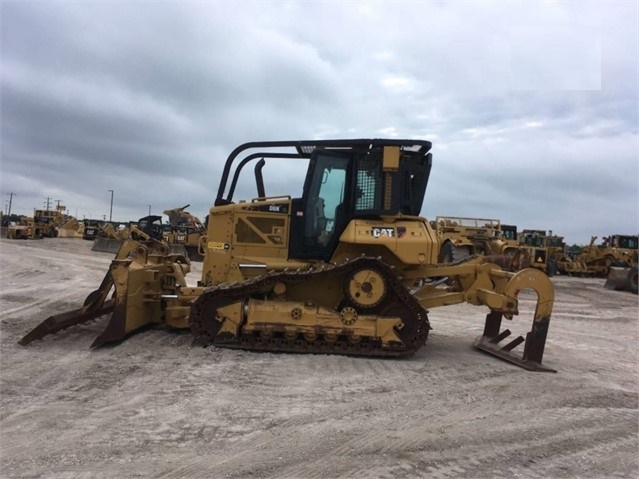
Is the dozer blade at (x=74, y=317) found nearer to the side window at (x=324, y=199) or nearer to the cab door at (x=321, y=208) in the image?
the cab door at (x=321, y=208)

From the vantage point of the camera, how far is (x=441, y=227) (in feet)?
79.9

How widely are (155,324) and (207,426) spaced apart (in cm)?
456

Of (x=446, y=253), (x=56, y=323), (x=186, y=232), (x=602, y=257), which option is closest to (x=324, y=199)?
(x=56, y=323)

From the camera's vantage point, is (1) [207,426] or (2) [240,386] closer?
(1) [207,426]

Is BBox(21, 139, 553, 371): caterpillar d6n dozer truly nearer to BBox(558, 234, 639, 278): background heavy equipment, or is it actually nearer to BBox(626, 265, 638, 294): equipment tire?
BBox(626, 265, 638, 294): equipment tire

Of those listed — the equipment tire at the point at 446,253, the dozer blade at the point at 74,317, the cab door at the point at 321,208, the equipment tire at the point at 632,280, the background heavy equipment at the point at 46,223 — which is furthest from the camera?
the background heavy equipment at the point at 46,223

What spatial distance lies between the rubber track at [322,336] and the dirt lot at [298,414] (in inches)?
7.7

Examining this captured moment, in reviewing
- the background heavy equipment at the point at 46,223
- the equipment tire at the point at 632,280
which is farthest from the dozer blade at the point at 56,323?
the background heavy equipment at the point at 46,223

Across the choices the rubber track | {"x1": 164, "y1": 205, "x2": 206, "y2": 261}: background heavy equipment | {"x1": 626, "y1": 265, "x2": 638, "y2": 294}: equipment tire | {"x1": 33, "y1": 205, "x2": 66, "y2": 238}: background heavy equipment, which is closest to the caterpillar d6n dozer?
the rubber track

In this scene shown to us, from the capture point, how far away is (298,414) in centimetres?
452

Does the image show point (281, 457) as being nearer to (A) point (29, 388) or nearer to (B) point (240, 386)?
(B) point (240, 386)

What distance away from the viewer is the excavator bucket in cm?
686

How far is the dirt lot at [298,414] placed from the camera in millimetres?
3611

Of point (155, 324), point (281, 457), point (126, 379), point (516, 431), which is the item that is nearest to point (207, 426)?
point (281, 457)
